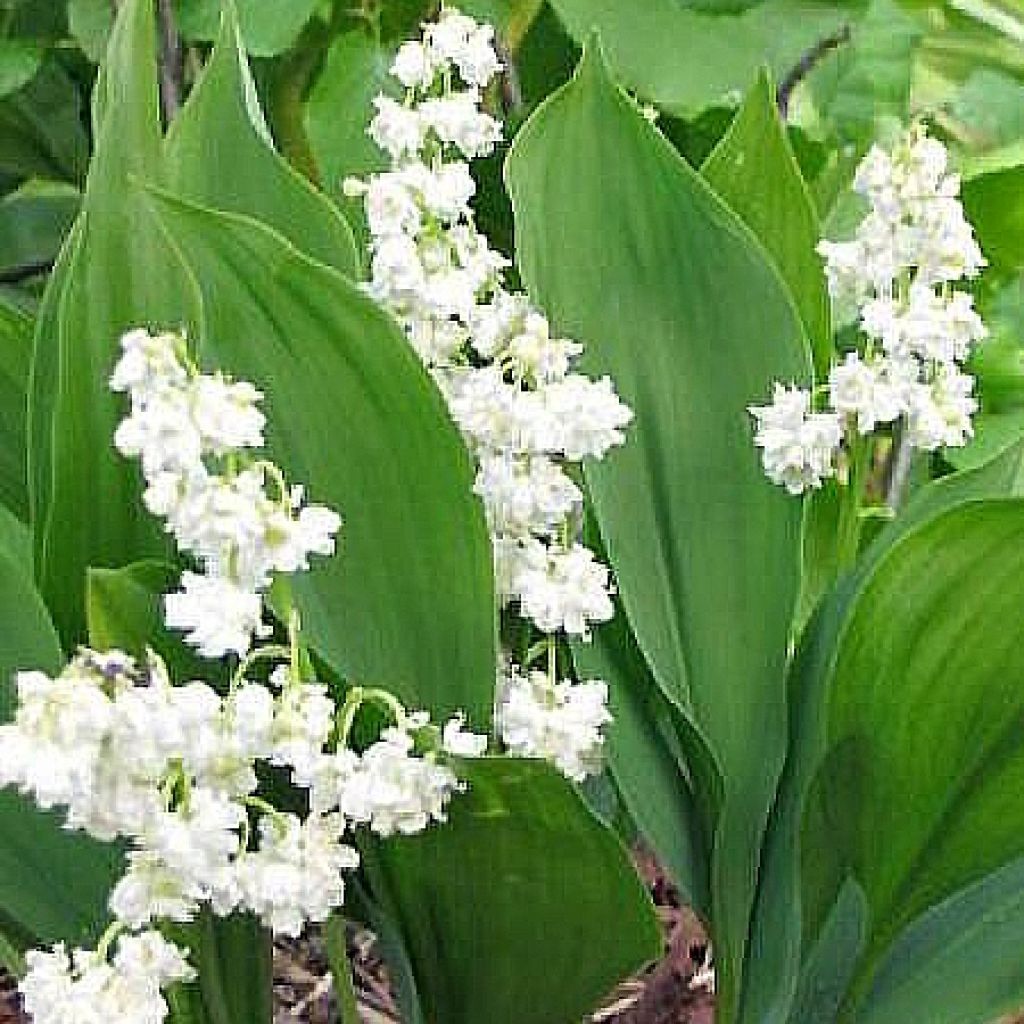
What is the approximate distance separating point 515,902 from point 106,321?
0.28m

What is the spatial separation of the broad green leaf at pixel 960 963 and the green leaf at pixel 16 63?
0.84m

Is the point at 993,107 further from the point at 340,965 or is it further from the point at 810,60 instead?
the point at 340,965

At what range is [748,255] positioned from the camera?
2.63 feet

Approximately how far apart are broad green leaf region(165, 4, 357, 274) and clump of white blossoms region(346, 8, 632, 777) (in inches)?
2.8

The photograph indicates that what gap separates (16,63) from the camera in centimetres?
134

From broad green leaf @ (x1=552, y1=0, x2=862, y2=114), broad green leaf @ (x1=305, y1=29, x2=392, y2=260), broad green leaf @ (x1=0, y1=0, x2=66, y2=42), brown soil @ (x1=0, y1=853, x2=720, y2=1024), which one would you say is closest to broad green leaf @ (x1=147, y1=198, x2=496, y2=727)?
brown soil @ (x1=0, y1=853, x2=720, y2=1024)

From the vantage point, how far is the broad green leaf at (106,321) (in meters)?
0.77

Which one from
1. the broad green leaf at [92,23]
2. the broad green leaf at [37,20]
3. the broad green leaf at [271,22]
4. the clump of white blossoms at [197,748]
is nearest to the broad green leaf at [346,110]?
the broad green leaf at [271,22]

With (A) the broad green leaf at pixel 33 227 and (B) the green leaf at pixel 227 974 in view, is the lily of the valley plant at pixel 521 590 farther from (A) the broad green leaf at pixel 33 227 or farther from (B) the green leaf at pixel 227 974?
(A) the broad green leaf at pixel 33 227

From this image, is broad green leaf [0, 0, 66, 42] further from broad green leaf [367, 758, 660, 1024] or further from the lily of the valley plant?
broad green leaf [367, 758, 660, 1024]

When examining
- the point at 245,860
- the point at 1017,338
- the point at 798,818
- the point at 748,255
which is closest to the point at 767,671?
the point at 798,818

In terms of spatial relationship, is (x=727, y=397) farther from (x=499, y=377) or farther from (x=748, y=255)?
(x=499, y=377)

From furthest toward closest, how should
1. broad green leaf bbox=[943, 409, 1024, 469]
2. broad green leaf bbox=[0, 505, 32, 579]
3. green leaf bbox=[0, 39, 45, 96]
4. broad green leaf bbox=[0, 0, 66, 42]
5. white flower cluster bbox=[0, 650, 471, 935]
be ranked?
broad green leaf bbox=[0, 0, 66, 42]
green leaf bbox=[0, 39, 45, 96]
broad green leaf bbox=[943, 409, 1024, 469]
broad green leaf bbox=[0, 505, 32, 579]
white flower cluster bbox=[0, 650, 471, 935]

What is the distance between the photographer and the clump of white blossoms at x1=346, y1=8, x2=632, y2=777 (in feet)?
2.15
